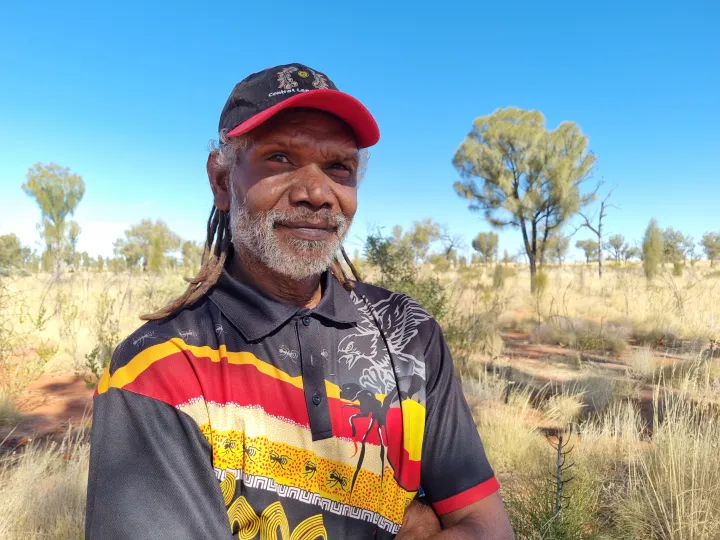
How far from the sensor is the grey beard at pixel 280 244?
61.2 inches

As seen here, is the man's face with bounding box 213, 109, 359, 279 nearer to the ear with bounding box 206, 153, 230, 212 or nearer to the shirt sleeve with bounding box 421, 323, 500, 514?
the ear with bounding box 206, 153, 230, 212

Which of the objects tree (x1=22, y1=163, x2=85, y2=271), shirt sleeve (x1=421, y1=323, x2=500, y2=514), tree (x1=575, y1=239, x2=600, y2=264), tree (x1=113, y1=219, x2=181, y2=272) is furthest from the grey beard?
tree (x1=575, y1=239, x2=600, y2=264)

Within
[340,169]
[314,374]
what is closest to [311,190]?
[340,169]

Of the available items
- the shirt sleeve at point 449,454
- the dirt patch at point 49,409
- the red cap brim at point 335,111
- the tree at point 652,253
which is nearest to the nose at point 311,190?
the red cap brim at point 335,111

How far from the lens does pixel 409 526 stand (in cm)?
142

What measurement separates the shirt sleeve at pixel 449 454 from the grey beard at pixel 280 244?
49cm

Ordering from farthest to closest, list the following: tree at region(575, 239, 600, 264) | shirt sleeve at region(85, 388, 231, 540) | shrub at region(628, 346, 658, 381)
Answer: tree at region(575, 239, 600, 264) → shrub at region(628, 346, 658, 381) → shirt sleeve at region(85, 388, 231, 540)

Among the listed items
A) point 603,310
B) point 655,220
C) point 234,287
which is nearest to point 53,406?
point 234,287

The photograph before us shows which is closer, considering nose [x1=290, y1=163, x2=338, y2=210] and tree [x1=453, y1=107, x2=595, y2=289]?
nose [x1=290, y1=163, x2=338, y2=210]

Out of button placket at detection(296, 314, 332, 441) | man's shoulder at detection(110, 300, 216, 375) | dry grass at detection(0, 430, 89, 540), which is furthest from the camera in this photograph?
dry grass at detection(0, 430, 89, 540)

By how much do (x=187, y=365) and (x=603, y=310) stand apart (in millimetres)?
14317

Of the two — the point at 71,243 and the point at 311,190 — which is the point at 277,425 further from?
the point at 71,243

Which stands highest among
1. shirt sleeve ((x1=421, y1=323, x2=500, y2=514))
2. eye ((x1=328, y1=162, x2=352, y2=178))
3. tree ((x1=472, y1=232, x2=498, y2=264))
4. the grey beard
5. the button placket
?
tree ((x1=472, y1=232, x2=498, y2=264))

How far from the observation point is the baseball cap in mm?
1496
